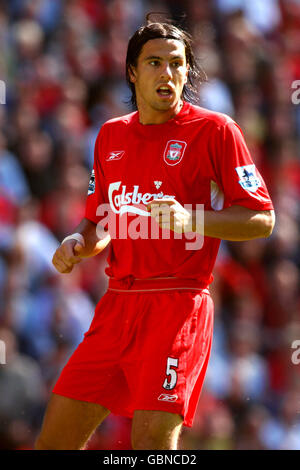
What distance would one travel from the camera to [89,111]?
9.20m

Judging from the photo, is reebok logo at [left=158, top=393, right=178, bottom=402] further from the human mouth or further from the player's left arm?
the human mouth

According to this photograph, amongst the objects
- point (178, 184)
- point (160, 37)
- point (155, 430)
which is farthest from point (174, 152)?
point (155, 430)

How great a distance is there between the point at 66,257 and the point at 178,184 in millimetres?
671

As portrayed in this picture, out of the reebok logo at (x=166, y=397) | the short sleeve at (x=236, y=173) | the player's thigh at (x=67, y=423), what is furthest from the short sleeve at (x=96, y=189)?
the reebok logo at (x=166, y=397)

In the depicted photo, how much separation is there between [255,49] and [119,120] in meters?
6.02

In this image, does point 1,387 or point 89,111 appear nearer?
point 1,387

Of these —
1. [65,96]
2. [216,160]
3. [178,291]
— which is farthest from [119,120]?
[65,96]

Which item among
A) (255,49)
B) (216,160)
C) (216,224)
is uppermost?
(255,49)

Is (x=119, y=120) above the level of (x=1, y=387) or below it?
above

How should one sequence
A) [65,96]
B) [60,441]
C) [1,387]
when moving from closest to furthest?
[60,441] < [1,387] < [65,96]

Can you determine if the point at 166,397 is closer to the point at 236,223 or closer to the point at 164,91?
the point at 236,223

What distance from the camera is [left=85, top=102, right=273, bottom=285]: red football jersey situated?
4.29m

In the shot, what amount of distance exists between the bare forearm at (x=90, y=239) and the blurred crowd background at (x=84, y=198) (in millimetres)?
2160

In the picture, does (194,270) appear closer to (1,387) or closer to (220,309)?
(1,387)
